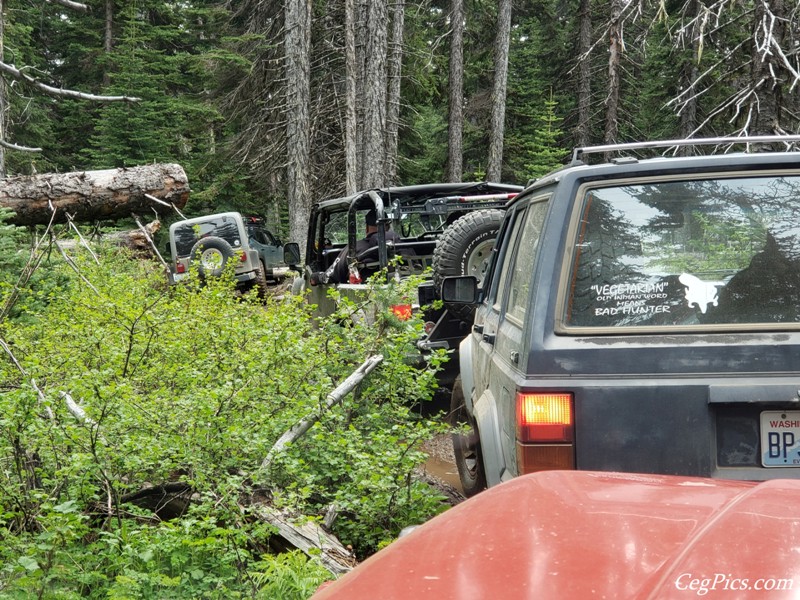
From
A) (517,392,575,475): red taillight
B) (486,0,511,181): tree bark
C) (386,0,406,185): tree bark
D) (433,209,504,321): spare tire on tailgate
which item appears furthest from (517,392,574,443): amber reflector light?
(486,0,511,181): tree bark

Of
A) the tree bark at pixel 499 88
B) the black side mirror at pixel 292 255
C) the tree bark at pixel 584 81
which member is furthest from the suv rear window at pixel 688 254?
the tree bark at pixel 584 81

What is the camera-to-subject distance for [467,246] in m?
7.93

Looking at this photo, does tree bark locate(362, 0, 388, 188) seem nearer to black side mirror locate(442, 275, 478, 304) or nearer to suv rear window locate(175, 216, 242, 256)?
suv rear window locate(175, 216, 242, 256)

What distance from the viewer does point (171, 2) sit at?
116ft

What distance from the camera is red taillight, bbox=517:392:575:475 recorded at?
315cm

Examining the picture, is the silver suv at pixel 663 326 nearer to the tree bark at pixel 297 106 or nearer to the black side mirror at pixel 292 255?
the black side mirror at pixel 292 255

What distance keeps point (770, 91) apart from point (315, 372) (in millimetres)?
7163

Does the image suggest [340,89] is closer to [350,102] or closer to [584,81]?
[350,102]

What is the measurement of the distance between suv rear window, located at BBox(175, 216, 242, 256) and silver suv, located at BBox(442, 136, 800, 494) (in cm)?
1843

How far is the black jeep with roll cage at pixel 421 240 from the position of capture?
793 centimetres

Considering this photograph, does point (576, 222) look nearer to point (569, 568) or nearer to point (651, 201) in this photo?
point (651, 201)

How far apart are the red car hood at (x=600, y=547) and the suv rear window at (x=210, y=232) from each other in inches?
785

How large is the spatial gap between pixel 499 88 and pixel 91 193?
67.4ft

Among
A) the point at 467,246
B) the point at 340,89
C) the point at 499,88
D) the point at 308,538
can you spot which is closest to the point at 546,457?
the point at 308,538
